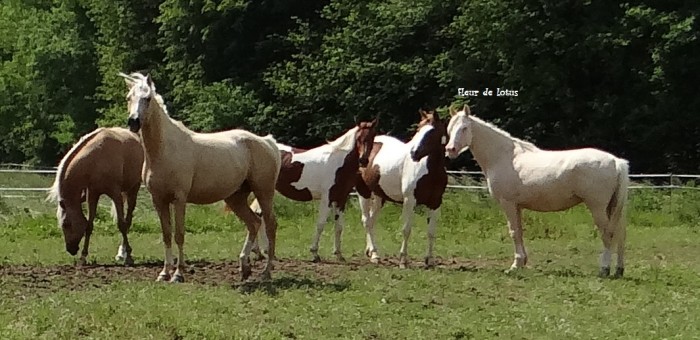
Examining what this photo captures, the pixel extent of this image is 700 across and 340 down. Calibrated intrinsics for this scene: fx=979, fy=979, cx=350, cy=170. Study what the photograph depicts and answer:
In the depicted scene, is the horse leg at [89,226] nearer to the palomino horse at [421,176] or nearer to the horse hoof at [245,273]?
the horse hoof at [245,273]

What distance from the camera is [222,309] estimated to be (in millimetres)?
8273

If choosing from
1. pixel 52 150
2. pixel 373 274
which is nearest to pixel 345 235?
pixel 373 274

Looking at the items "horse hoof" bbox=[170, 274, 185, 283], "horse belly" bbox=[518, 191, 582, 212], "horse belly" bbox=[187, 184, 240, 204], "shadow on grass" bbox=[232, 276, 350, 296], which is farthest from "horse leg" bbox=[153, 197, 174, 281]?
"horse belly" bbox=[518, 191, 582, 212]

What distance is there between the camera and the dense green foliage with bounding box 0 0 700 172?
2872cm

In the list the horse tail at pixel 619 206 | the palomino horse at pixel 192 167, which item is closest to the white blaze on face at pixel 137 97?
the palomino horse at pixel 192 167

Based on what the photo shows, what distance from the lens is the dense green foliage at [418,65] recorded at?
28.7 meters

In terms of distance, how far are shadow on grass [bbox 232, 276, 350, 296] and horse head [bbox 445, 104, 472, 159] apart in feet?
9.22

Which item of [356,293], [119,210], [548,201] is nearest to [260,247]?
[119,210]

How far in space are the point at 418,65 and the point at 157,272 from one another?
21646mm

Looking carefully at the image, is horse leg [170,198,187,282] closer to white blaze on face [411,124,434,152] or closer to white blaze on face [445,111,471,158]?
white blaze on face [411,124,434,152]

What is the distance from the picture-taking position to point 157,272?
11273 millimetres

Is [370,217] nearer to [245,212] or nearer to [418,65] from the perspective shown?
[245,212]

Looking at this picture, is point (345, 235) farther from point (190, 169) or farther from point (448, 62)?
point (448, 62)

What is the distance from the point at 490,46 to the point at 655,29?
16.5ft
